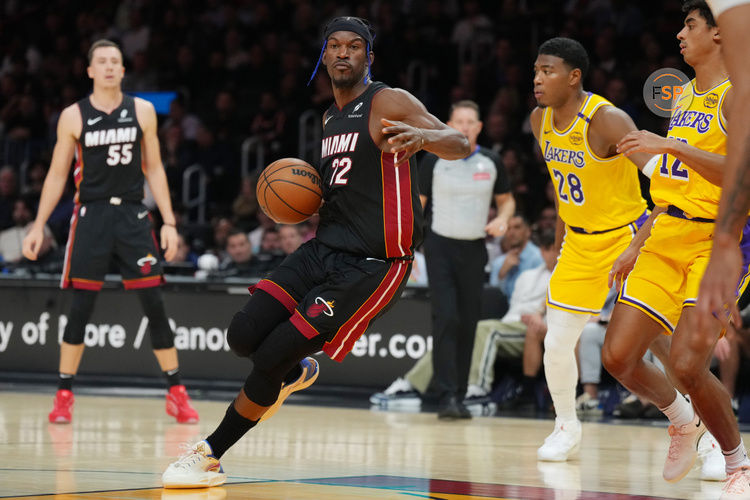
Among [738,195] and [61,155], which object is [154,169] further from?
[738,195]

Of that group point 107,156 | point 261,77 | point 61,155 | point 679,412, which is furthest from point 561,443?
point 261,77

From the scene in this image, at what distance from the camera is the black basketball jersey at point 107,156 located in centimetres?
754

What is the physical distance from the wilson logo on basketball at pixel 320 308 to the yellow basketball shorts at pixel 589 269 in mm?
1793

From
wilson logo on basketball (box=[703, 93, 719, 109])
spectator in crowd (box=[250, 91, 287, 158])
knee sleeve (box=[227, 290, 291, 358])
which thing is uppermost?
spectator in crowd (box=[250, 91, 287, 158])

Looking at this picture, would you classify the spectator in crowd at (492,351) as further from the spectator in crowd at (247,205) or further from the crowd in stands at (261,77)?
the spectator in crowd at (247,205)

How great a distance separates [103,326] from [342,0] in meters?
6.52

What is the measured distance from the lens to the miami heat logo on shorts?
7513 mm

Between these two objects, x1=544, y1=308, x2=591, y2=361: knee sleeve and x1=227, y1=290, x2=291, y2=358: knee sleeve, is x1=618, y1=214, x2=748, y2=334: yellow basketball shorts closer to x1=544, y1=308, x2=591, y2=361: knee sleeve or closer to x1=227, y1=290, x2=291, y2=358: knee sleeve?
x1=544, y1=308, x2=591, y2=361: knee sleeve

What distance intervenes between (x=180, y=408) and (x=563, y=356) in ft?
8.99

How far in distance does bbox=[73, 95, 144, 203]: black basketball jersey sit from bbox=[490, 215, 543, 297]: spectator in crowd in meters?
3.48

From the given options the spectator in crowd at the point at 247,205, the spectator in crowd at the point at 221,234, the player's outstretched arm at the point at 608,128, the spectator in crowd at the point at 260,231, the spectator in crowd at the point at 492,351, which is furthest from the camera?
the spectator in crowd at the point at 247,205

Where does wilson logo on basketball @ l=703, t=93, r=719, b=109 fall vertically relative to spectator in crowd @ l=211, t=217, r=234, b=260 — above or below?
above

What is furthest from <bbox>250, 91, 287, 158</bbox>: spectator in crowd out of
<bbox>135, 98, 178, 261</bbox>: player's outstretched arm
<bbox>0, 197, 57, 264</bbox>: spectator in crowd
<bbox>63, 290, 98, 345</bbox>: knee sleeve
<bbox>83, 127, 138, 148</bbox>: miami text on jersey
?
<bbox>63, 290, 98, 345</bbox>: knee sleeve

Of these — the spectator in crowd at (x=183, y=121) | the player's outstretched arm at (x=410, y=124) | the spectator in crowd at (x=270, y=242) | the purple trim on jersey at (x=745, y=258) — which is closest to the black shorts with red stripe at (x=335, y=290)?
the player's outstretched arm at (x=410, y=124)
